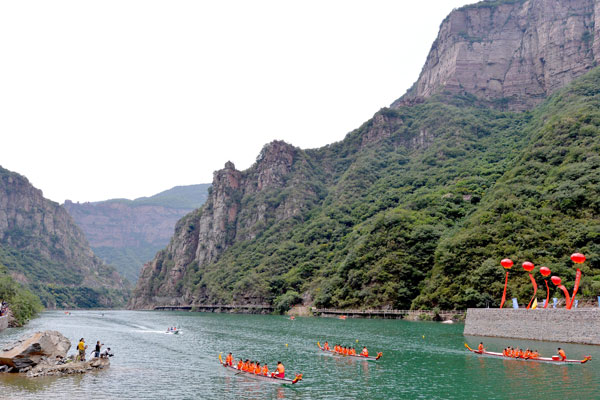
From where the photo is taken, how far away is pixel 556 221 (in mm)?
93250

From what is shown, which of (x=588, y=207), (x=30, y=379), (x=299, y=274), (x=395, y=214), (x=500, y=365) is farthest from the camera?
(x=299, y=274)

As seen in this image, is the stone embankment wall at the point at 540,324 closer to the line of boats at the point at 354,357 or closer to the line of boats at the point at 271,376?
the line of boats at the point at 354,357

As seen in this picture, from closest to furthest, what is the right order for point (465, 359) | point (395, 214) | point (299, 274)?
point (465, 359) < point (395, 214) < point (299, 274)

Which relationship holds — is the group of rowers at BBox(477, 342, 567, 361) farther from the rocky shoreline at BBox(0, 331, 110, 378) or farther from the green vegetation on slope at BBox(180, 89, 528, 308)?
the green vegetation on slope at BBox(180, 89, 528, 308)

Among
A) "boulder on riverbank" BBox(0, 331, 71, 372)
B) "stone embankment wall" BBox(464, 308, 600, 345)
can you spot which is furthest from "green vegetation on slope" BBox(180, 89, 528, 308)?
"boulder on riverbank" BBox(0, 331, 71, 372)

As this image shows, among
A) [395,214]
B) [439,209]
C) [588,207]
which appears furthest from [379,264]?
[588,207]

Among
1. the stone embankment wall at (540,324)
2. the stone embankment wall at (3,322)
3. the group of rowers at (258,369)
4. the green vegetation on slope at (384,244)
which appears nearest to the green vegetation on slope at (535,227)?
the green vegetation on slope at (384,244)

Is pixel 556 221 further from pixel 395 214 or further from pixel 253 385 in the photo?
pixel 253 385

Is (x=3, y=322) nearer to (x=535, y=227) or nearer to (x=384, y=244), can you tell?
(x=384, y=244)

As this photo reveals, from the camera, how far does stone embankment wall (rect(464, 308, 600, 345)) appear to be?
55344mm

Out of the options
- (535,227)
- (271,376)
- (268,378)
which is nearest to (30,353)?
(268,378)

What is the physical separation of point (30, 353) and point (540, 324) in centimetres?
5412

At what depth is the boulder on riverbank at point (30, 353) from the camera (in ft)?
141

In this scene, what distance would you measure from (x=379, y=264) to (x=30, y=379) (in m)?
94.1
